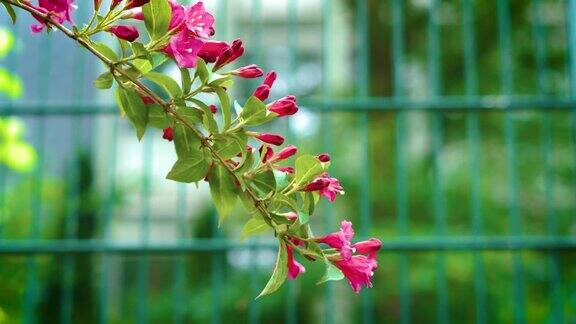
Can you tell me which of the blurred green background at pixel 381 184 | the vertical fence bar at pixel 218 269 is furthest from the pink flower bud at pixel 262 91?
the blurred green background at pixel 381 184

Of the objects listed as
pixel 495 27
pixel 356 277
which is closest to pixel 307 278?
pixel 495 27

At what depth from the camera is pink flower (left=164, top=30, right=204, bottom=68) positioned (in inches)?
20.7

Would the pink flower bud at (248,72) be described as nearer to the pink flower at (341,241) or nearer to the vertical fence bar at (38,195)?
the pink flower at (341,241)

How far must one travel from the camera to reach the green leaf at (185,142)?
553 millimetres

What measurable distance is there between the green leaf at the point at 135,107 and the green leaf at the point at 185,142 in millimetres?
20

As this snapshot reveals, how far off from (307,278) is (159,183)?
5.09 feet

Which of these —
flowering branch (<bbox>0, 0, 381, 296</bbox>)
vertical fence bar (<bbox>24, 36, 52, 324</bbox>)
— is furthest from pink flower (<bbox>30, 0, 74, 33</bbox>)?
vertical fence bar (<bbox>24, 36, 52, 324</bbox>)

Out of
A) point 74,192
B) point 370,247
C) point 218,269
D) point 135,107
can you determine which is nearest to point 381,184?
point 74,192

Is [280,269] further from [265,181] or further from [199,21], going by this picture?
[199,21]

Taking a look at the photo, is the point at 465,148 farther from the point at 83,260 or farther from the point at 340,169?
the point at 83,260

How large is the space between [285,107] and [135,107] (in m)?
0.10

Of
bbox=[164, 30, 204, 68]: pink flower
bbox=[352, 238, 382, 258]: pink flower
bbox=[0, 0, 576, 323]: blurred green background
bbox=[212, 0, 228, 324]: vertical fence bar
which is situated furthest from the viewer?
bbox=[0, 0, 576, 323]: blurred green background

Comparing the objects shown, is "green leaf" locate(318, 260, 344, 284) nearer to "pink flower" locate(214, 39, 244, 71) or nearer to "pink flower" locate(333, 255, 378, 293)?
"pink flower" locate(333, 255, 378, 293)

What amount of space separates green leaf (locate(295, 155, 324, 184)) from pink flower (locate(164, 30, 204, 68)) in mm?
87
